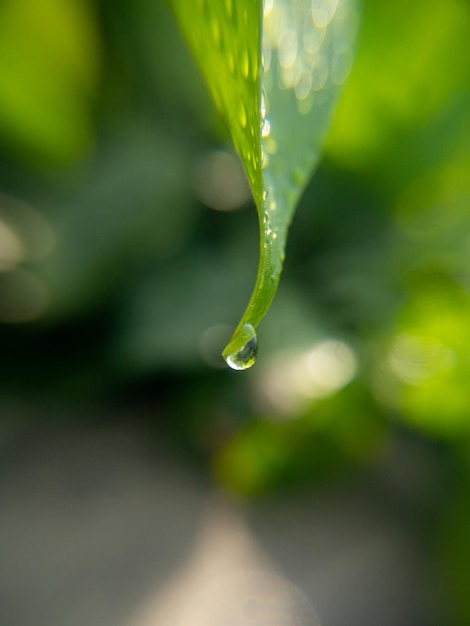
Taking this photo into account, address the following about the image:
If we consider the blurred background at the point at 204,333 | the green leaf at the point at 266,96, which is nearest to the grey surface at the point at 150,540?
the blurred background at the point at 204,333

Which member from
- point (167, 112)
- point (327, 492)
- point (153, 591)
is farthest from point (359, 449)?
point (167, 112)

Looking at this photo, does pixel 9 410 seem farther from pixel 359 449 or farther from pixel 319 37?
pixel 319 37

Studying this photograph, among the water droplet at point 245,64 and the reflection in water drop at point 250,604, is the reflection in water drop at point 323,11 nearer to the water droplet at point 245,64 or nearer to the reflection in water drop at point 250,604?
the water droplet at point 245,64

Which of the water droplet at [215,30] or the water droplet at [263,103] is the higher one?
the water droplet at [215,30]

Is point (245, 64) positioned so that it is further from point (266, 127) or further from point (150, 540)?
point (150, 540)

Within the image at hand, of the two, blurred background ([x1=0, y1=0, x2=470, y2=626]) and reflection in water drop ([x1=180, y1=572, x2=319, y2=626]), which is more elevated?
blurred background ([x1=0, y1=0, x2=470, y2=626])

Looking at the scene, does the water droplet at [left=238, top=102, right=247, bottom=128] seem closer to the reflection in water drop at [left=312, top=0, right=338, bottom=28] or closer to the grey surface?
the reflection in water drop at [left=312, top=0, right=338, bottom=28]

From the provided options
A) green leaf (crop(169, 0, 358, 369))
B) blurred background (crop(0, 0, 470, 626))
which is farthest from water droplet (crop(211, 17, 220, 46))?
blurred background (crop(0, 0, 470, 626))

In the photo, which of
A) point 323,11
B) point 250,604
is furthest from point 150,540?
point 323,11
